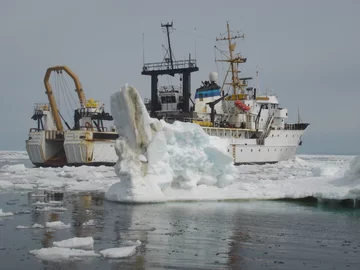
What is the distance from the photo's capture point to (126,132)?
16.3 metres

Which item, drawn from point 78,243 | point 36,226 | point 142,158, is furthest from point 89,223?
point 142,158

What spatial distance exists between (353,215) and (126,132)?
7741mm

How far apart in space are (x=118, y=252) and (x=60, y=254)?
101 centimetres

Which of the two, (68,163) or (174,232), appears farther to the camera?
(68,163)

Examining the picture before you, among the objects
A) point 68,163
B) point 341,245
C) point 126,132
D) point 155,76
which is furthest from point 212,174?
point 155,76

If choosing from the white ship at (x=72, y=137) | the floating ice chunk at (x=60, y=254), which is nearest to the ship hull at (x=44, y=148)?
the white ship at (x=72, y=137)

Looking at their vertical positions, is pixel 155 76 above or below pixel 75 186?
above

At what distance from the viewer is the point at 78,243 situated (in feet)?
29.7

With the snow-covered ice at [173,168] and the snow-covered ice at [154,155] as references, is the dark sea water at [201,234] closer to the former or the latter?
the snow-covered ice at [173,168]

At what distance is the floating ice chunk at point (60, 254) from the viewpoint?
26.6ft

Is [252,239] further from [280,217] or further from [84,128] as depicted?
[84,128]

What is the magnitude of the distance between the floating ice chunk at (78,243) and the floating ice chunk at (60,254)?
393mm

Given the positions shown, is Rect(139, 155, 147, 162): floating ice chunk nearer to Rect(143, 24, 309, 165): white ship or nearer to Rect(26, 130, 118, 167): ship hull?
Rect(26, 130, 118, 167): ship hull

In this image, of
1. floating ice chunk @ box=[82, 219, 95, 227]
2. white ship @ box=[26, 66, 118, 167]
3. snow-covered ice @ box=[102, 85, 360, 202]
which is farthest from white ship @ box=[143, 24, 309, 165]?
floating ice chunk @ box=[82, 219, 95, 227]
